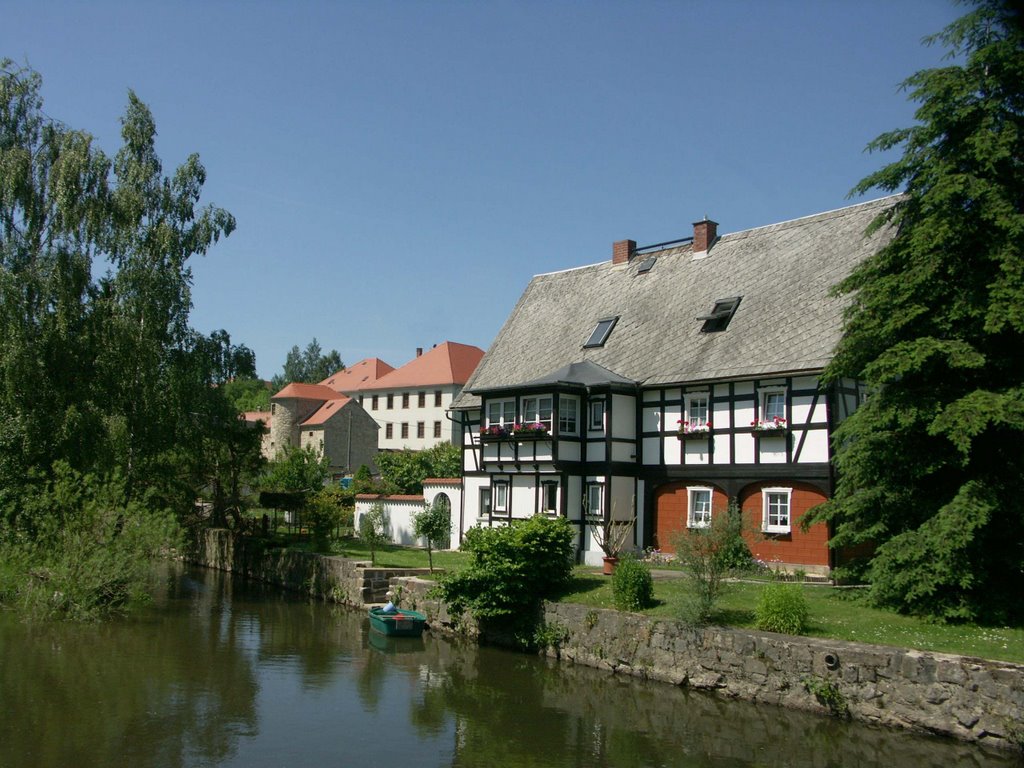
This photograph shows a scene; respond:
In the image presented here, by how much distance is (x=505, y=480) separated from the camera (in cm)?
2981

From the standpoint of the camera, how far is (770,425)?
24062 mm

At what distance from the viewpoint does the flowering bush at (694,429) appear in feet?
84.2

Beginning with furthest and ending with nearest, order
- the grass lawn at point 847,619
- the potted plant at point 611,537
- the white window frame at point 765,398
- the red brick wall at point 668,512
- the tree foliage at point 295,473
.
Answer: the tree foliage at point 295,473 → the red brick wall at point 668,512 → the white window frame at point 765,398 → the potted plant at point 611,537 → the grass lawn at point 847,619

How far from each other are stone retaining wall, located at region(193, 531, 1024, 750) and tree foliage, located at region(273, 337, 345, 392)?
90.0m

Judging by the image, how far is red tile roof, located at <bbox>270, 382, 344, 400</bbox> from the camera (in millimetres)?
73062

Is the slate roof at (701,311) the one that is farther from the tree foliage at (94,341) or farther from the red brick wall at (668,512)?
the tree foliage at (94,341)

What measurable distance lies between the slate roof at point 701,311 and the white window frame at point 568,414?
3.82ft

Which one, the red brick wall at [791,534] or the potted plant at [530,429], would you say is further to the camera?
the potted plant at [530,429]

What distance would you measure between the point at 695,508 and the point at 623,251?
11832mm

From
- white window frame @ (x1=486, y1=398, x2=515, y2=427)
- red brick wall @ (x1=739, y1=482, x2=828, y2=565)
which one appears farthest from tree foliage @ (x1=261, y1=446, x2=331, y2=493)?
red brick wall @ (x1=739, y1=482, x2=828, y2=565)

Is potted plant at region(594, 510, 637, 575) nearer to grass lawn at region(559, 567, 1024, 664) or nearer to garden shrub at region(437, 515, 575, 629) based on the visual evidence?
grass lawn at region(559, 567, 1024, 664)

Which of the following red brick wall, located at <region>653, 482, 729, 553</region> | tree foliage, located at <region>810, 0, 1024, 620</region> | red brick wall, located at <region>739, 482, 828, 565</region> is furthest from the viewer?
red brick wall, located at <region>653, 482, 729, 553</region>

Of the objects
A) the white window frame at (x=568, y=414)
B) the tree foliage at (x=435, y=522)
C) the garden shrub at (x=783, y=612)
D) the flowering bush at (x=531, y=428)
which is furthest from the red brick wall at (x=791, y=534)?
the tree foliage at (x=435, y=522)

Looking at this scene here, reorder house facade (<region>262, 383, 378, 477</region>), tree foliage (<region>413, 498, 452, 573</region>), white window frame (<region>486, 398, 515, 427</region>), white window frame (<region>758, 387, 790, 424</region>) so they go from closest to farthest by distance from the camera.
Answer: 1. white window frame (<region>758, 387, 790, 424</region>)
2. white window frame (<region>486, 398, 515, 427</region>)
3. tree foliage (<region>413, 498, 452, 573</region>)
4. house facade (<region>262, 383, 378, 477</region>)
